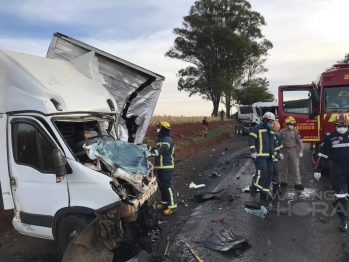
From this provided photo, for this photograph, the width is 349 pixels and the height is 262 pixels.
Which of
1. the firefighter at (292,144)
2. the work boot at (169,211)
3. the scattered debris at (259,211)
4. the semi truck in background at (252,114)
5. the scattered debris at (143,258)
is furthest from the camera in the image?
the semi truck in background at (252,114)

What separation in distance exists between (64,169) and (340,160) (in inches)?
166

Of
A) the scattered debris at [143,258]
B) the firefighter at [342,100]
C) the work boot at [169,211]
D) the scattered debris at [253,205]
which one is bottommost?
the work boot at [169,211]

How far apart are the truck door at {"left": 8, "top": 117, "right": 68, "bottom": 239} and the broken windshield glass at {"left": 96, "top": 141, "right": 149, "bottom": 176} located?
1.92 feet

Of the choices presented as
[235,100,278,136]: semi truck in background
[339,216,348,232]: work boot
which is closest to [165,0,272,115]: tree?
[235,100,278,136]: semi truck in background

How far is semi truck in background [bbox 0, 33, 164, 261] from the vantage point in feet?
13.8

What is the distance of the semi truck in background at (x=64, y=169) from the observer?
4196 mm

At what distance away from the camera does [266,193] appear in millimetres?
7344

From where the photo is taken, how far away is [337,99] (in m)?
8.95

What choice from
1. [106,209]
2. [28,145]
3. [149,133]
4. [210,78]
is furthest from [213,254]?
[210,78]

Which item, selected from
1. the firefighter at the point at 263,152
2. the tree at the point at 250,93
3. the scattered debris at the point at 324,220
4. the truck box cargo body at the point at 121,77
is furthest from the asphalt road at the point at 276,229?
the tree at the point at 250,93

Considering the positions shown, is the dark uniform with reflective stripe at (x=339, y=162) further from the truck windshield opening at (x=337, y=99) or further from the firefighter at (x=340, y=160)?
the truck windshield opening at (x=337, y=99)

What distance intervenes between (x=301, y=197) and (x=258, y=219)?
1.82 metres

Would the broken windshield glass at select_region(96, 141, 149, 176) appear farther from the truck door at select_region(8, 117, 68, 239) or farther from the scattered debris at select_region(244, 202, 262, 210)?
the scattered debris at select_region(244, 202, 262, 210)

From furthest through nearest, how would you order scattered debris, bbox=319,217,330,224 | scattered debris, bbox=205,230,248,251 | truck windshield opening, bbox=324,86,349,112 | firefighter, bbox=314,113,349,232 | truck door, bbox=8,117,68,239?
1. truck windshield opening, bbox=324,86,349,112
2. scattered debris, bbox=319,217,330,224
3. firefighter, bbox=314,113,349,232
4. scattered debris, bbox=205,230,248,251
5. truck door, bbox=8,117,68,239
